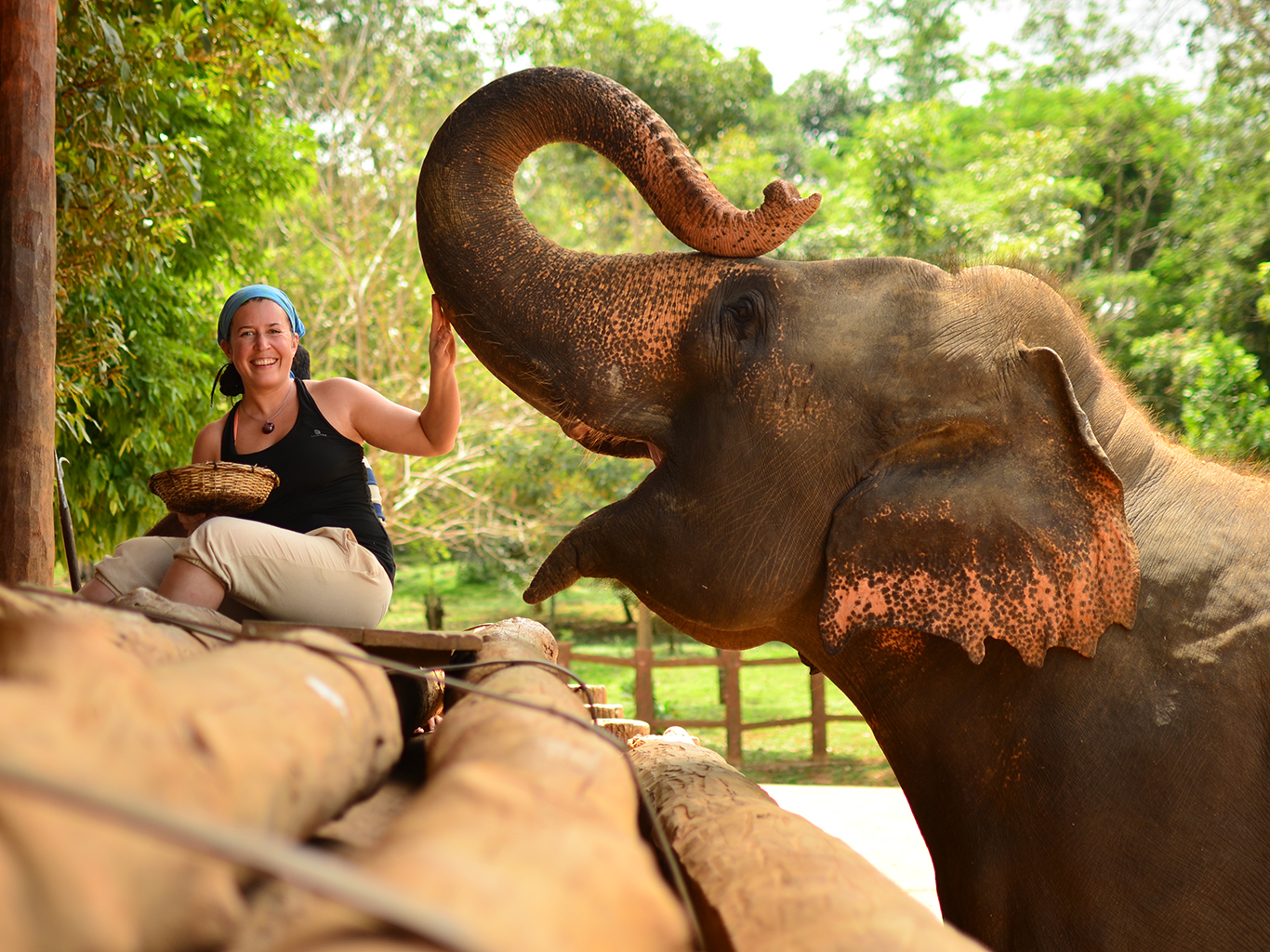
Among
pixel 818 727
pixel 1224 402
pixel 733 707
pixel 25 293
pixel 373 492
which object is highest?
pixel 25 293

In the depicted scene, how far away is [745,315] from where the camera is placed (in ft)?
7.50

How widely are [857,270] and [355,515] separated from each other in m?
1.39

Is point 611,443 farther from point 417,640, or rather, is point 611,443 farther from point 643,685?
point 643,685

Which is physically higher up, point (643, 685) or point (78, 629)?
point (78, 629)

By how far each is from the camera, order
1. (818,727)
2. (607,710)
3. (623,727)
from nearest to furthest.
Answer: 1. (623,727)
2. (607,710)
3. (818,727)

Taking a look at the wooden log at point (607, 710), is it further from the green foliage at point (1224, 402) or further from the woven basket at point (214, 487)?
the green foliage at point (1224, 402)

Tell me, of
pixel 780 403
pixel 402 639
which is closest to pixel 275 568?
pixel 402 639

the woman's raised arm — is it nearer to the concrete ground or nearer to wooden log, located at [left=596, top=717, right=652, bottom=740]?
wooden log, located at [left=596, top=717, right=652, bottom=740]

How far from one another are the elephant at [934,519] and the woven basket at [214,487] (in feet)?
1.88

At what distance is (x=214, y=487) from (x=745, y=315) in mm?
1196

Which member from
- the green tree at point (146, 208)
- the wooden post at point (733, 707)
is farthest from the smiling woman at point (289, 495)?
the wooden post at point (733, 707)

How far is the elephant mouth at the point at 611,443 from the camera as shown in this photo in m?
2.33

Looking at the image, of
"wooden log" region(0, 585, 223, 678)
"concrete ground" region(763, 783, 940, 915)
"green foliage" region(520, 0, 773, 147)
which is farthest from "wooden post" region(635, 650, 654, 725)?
"wooden log" region(0, 585, 223, 678)

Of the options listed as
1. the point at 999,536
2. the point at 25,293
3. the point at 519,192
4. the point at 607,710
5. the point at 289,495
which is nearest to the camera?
the point at 999,536
